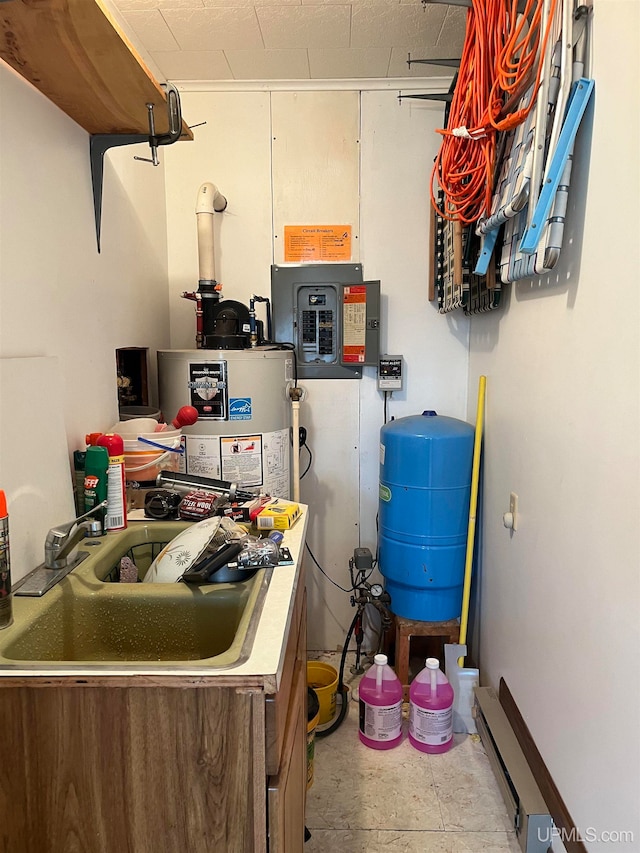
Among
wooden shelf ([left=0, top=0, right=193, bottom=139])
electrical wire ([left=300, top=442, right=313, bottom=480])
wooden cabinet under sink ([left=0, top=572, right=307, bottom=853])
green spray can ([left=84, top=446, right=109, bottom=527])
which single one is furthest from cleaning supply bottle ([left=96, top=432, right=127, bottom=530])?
electrical wire ([left=300, top=442, right=313, bottom=480])

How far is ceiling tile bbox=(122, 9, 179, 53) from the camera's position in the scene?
189 centimetres

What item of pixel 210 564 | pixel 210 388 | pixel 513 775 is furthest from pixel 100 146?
pixel 513 775

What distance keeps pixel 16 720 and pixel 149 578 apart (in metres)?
0.43

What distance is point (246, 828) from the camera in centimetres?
88

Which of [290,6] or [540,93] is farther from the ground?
[290,6]

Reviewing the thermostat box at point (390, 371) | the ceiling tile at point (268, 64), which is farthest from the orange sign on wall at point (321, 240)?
the ceiling tile at point (268, 64)

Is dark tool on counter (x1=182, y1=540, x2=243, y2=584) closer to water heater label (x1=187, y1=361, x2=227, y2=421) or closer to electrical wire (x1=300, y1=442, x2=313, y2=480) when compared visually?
water heater label (x1=187, y1=361, x2=227, y2=421)

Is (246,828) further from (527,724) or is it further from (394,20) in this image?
(394,20)

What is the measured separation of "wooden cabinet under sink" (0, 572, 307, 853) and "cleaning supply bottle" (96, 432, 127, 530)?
634 mm

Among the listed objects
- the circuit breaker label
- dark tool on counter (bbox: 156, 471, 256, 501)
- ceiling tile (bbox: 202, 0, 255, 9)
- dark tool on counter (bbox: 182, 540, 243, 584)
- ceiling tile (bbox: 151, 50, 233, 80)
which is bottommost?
dark tool on counter (bbox: 182, 540, 243, 584)

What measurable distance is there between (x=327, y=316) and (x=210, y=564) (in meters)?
1.54

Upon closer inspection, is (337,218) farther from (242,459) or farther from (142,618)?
(142,618)

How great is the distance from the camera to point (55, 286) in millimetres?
1440

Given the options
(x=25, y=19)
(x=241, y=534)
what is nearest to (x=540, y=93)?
(x=25, y=19)
